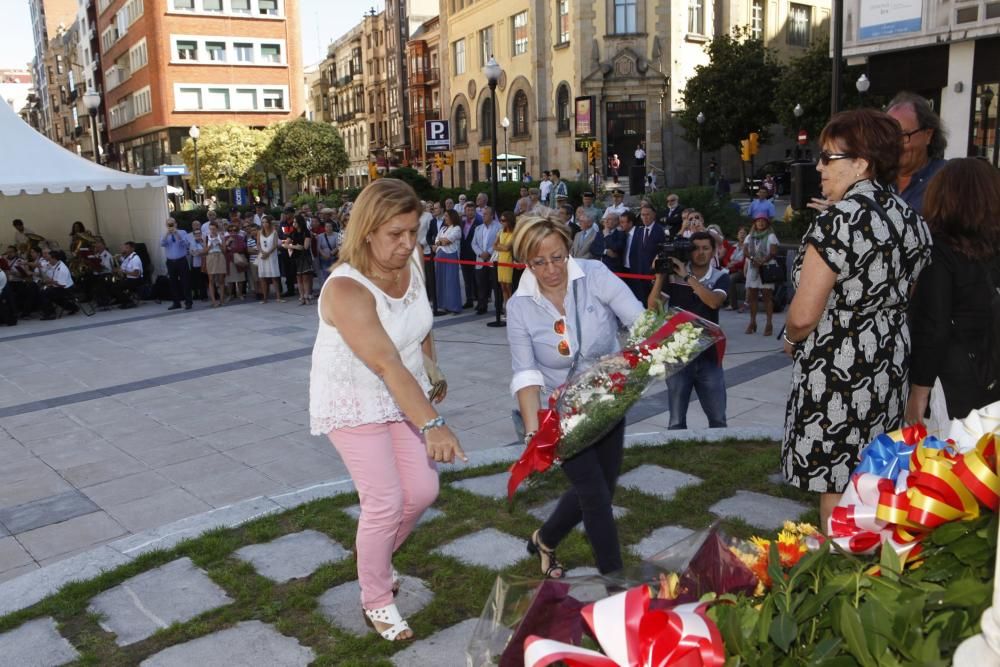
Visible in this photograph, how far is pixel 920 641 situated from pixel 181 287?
1714cm

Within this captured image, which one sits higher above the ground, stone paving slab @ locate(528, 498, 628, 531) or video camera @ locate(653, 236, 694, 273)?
video camera @ locate(653, 236, 694, 273)

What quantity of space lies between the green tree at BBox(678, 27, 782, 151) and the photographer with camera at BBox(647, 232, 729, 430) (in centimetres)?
3632

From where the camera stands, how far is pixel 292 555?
4.65 meters

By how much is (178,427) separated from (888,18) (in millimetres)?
20525

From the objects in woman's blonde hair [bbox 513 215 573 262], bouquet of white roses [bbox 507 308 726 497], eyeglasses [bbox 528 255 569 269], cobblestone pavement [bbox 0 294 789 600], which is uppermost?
woman's blonde hair [bbox 513 215 573 262]

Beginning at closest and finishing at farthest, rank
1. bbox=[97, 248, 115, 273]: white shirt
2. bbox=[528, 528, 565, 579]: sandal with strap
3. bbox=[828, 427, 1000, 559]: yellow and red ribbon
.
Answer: bbox=[828, 427, 1000, 559]: yellow and red ribbon < bbox=[528, 528, 565, 579]: sandal with strap < bbox=[97, 248, 115, 273]: white shirt

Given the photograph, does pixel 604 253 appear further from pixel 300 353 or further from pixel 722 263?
pixel 300 353

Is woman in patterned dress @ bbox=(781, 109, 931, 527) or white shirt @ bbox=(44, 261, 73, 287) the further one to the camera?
white shirt @ bbox=(44, 261, 73, 287)

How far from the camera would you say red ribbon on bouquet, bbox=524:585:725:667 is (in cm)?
136

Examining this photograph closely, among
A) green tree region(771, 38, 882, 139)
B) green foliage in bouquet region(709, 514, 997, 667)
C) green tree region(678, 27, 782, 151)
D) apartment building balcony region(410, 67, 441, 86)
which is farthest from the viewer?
apartment building balcony region(410, 67, 441, 86)

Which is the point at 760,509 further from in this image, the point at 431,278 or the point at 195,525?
the point at 431,278

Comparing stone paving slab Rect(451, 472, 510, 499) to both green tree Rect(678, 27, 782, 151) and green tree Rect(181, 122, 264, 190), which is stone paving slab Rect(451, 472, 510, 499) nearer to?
green tree Rect(678, 27, 782, 151)

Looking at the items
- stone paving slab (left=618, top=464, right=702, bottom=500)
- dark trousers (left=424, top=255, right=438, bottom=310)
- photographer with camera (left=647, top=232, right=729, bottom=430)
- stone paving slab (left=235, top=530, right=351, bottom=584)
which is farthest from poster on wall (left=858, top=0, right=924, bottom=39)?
stone paving slab (left=235, top=530, right=351, bottom=584)

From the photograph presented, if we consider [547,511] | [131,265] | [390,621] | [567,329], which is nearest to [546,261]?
[567,329]
